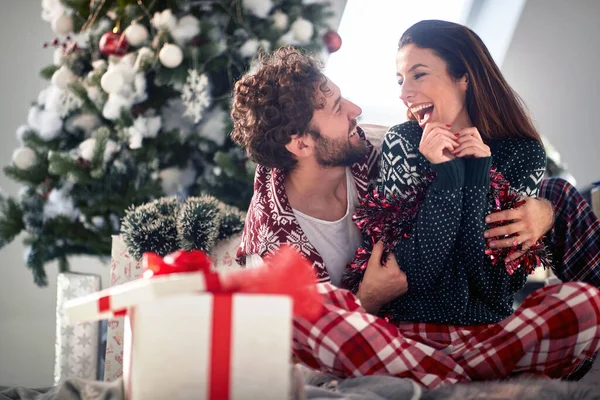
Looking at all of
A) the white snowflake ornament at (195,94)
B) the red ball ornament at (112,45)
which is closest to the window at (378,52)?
the white snowflake ornament at (195,94)

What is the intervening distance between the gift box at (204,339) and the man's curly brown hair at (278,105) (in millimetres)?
886

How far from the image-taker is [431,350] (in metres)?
1.24

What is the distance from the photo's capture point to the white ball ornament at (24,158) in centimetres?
239

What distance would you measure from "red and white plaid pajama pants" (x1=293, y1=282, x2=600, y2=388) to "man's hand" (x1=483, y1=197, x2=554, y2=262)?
0.21 meters

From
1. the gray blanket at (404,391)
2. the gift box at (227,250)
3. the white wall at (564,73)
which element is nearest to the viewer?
the gray blanket at (404,391)

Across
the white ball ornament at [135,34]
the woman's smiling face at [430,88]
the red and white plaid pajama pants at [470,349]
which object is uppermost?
the white ball ornament at [135,34]

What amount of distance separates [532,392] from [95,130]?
6.07 feet

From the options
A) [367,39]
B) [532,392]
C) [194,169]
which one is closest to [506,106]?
[532,392]

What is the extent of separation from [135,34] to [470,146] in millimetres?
1384

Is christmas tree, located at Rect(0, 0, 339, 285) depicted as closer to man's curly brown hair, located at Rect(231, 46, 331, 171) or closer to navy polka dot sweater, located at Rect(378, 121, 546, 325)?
man's curly brown hair, located at Rect(231, 46, 331, 171)

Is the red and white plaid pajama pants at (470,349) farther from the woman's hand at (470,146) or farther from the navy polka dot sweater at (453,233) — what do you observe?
the woman's hand at (470,146)

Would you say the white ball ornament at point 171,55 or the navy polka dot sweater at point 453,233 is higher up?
the white ball ornament at point 171,55

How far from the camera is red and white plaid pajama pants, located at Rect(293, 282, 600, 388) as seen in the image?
117 centimetres

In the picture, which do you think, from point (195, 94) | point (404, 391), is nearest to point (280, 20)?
point (195, 94)
